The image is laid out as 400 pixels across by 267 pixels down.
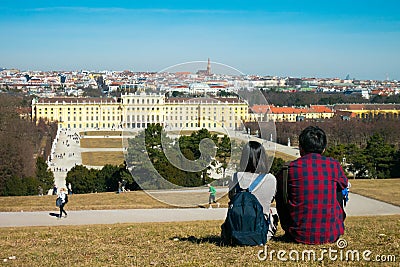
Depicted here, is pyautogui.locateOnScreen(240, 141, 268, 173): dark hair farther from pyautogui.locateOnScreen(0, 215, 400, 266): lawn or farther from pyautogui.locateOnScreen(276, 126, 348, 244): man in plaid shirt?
pyautogui.locateOnScreen(0, 215, 400, 266): lawn

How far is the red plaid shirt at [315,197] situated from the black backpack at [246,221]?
20 centimetres

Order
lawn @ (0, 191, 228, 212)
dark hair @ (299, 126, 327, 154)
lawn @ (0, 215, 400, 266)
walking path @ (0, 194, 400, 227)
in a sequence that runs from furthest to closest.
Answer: lawn @ (0, 191, 228, 212), walking path @ (0, 194, 400, 227), dark hair @ (299, 126, 327, 154), lawn @ (0, 215, 400, 266)

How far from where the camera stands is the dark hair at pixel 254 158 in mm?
3549

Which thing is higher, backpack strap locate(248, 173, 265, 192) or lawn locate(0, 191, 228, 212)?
backpack strap locate(248, 173, 265, 192)

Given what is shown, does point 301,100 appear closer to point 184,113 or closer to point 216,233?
point 184,113

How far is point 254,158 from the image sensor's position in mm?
3570

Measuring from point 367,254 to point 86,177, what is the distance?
15446 millimetres

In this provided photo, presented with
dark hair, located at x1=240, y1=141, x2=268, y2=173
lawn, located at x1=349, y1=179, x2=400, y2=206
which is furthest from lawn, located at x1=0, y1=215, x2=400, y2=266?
lawn, located at x1=349, y1=179, x2=400, y2=206

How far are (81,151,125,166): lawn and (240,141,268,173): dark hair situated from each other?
2329 cm

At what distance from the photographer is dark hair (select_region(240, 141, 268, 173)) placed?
3.55 m

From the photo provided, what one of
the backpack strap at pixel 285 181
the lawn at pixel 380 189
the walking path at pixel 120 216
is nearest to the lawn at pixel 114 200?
the lawn at pixel 380 189

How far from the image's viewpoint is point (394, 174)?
1969cm

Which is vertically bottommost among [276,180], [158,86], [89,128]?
[89,128]

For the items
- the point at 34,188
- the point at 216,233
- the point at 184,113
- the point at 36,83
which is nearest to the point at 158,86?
the point at 216,233
